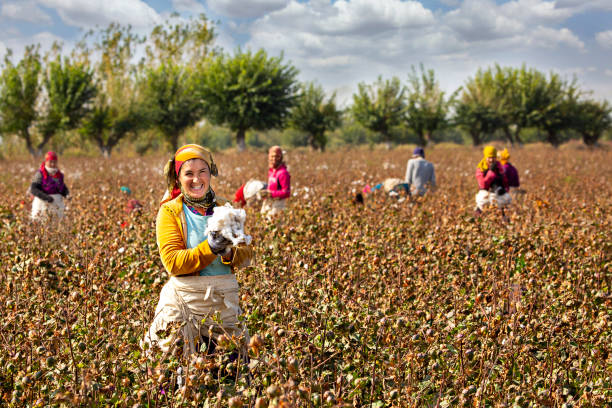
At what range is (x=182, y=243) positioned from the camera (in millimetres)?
2465

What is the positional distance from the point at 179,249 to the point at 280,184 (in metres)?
3.76

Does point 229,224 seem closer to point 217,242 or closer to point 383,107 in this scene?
point 217,242

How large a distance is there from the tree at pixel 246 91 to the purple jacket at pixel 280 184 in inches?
967

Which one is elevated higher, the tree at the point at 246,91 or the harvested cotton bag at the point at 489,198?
the tree at the point at 246,91

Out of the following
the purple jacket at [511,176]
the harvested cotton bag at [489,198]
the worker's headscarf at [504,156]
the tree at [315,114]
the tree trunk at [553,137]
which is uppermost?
the tree at [315,114]

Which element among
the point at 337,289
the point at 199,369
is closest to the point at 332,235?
the point at 337,289

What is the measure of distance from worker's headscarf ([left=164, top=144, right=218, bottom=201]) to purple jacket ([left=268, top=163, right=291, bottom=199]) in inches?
133

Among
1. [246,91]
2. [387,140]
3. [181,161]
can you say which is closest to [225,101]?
[246,91]

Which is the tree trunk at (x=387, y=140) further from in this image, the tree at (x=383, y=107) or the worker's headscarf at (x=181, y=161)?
the worker's headscarf at (x=181, y=161)

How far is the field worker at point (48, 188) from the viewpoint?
21.9ft

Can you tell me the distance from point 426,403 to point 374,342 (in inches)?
17.5

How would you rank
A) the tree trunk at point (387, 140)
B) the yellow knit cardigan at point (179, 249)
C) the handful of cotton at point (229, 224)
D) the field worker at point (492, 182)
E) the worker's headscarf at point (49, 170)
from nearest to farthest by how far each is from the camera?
the handful of cotton at point (229, 224) → the yellow knit cardigan at point (179, 249) → the worker's headscarf at point (49, 170) → the field worker at point (492, 182) → the tree trunk at point (387, 140)

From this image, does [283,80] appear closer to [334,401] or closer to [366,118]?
[366,118]

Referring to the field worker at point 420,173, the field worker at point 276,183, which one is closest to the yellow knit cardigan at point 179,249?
the field worker at point 276,183
